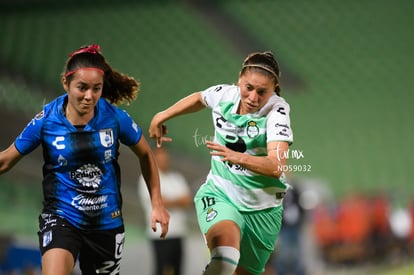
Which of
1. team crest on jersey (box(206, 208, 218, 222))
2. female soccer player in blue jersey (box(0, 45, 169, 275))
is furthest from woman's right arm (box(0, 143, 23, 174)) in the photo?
team crest on jersey (box(206, 208, 218, 222))

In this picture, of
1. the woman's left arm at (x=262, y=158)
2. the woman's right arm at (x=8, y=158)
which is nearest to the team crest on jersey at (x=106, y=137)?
the woman's right arm at (x=8, y=158)

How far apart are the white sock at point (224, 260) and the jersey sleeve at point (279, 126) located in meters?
0.64

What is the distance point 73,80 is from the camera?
3.71m

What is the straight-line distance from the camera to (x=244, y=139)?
4.09m

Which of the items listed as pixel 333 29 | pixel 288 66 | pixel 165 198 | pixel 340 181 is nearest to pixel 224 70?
pixel 288 66

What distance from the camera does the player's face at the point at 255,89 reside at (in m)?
3.95

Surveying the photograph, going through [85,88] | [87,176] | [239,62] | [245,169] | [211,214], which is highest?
[239,62]

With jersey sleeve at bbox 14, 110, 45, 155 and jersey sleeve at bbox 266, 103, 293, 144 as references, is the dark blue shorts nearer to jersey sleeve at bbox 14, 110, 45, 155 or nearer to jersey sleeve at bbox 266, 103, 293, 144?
jersey sleeve at bbox 14, 110, 45, 155

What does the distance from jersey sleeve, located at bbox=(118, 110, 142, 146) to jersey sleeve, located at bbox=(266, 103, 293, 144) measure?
0.71 meters

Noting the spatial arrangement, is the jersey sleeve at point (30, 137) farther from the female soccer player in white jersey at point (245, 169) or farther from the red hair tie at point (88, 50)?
the female soccer player in white jersey at point (245, 169)

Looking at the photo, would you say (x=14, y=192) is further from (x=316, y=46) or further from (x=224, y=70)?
(x=316, y=46)

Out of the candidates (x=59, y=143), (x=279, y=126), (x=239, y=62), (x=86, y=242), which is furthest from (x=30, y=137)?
(x=239, y=62)

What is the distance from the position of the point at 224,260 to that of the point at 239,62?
30.8 ft

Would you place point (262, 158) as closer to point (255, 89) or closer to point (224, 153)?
point (224, 153)
